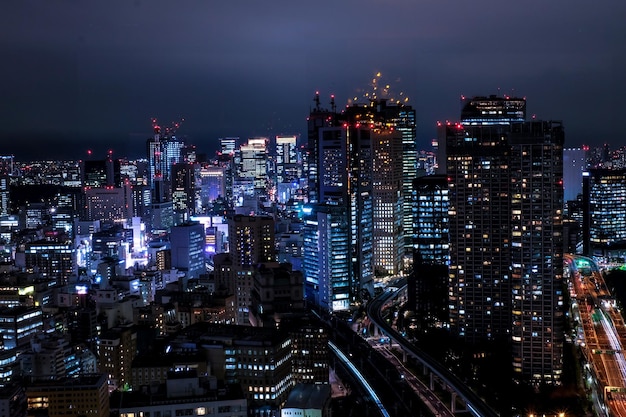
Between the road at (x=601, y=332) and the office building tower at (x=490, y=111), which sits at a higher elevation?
the office building tower at (x=490, y=111)

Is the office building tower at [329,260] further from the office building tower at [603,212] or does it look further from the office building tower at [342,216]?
the office building tower at [603,212]

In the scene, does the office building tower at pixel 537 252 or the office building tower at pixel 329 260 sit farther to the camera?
the office building tower at pixel 329 260

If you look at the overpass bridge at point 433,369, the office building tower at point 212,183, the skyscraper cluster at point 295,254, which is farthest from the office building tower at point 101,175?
the overpass bridge at point 433,369

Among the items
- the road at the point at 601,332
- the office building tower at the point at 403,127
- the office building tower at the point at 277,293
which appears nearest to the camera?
the road at the point at 601,332

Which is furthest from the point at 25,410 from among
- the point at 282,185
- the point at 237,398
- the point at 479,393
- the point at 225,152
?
the point at 282,185

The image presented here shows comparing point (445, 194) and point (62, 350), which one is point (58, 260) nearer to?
point (62, 350)

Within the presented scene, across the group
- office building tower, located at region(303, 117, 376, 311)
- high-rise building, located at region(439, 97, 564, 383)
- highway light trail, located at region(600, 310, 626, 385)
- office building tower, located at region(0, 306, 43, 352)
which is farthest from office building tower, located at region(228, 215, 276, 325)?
highway light trail, located at region(600, 310, 626, 385)
